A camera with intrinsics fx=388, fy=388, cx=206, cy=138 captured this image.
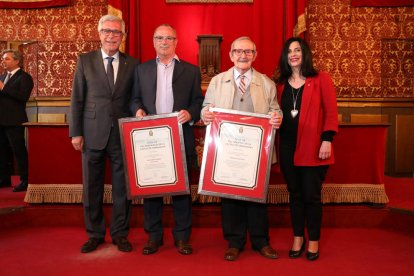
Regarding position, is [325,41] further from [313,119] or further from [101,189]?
[101,189]

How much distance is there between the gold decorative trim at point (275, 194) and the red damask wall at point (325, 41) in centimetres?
288

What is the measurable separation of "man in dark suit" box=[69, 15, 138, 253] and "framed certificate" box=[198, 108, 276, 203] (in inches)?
26.2

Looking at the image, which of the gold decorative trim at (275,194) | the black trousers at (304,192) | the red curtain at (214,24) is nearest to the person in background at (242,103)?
the black trousers at (304,192)

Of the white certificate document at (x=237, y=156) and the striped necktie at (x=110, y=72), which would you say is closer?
the white certificate document at (x=237, y=156)

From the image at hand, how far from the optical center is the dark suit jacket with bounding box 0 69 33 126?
14.5ft

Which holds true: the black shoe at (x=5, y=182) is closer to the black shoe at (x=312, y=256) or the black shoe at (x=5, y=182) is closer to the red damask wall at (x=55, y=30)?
the red damask wall at (x=55, y=30)

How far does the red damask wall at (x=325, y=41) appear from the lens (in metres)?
5.79

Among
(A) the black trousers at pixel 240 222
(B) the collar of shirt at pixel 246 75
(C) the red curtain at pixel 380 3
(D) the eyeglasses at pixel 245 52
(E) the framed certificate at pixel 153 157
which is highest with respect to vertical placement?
(C) the red curtain at pixel 380 3

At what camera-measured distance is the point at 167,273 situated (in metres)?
2.29

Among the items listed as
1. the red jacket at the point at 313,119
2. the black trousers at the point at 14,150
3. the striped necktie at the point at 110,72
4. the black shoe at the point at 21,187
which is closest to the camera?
the red jacket at the point at 313,119

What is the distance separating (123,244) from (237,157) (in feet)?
3.31

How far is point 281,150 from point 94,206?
1.38 m

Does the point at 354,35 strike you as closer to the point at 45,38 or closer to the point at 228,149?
the point at 228,149

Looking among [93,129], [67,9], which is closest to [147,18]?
[67,9]
